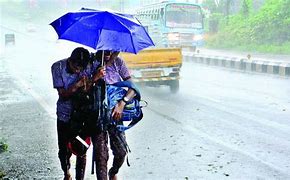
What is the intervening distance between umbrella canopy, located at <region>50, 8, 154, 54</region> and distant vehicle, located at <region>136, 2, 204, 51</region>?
21.2m

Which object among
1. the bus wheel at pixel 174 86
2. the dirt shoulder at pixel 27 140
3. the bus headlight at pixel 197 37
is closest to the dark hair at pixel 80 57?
the dirt shoulder at pixel 27 140

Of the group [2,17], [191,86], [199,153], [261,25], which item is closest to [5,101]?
[191,86]

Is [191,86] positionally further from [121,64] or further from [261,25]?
[261,25]

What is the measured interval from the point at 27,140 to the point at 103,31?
3765 millimetres

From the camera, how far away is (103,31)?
12.5 ft

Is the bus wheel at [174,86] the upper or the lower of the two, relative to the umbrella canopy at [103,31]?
lower

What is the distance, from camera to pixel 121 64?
169 inches

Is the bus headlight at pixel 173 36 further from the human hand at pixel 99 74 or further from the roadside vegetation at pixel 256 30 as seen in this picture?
the human hand at pixel 99 74

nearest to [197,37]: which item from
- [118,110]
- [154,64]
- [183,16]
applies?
[183,16]

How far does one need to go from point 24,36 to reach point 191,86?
47163 mm

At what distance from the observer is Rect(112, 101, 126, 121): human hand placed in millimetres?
4012

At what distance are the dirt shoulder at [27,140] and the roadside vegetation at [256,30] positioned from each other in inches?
768

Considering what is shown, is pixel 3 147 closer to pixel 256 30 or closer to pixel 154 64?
pixel 154 64

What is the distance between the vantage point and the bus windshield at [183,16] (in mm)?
25266
